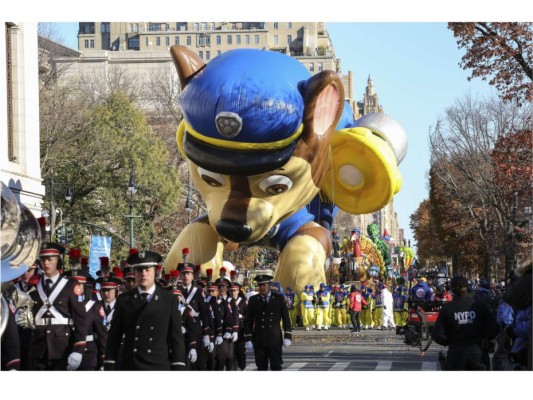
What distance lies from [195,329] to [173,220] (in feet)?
135

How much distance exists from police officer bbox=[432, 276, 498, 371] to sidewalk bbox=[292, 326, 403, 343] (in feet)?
50.2

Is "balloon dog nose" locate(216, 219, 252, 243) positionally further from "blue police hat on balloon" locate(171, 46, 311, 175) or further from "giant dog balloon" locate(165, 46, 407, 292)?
"blue police hat on balloon" locate(171, 46, 311, 175)

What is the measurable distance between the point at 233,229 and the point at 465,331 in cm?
1102

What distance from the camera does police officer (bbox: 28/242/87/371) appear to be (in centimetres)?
1305

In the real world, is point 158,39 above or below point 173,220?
above

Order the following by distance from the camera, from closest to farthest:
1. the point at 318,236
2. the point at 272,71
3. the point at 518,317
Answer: the point at 518,317
the point at 272,71
the point at 318,236

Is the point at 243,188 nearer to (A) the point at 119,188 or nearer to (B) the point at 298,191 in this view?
(B) the point at 298,191

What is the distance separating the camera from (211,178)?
2388 cm

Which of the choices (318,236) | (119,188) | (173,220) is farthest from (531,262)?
(173,220)

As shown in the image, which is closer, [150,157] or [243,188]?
[243,188]

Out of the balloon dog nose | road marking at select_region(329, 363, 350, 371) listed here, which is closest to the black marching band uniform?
road marking at select_region(329, 363, 350, 371)

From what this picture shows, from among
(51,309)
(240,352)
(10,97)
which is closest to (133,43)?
(10,97)

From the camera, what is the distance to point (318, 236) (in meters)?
26.6

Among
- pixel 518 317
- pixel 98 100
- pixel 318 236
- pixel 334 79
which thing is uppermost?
pixel 98 100
